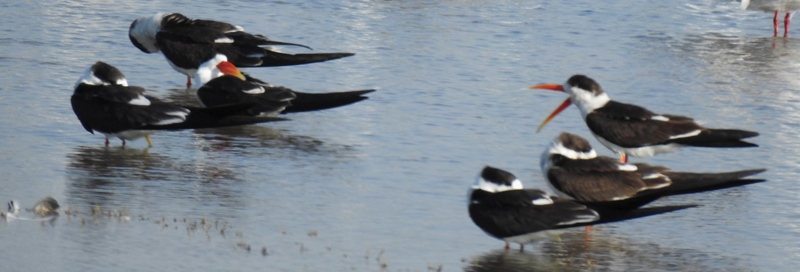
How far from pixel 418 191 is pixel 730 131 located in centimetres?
171

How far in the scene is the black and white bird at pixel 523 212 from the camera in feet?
17.7

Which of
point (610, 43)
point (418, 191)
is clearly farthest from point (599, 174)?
point (610, 43)

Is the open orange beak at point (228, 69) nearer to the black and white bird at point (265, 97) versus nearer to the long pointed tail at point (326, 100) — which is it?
the black and white bird at point (265, 97)

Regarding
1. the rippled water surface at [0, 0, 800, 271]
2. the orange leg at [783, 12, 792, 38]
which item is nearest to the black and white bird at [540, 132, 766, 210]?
the rippled water surface at [0, 0, 800, 271]

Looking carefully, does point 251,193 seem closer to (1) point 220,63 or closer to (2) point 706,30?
(1) point 220,63

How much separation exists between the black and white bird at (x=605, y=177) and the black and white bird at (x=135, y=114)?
1.78 metres

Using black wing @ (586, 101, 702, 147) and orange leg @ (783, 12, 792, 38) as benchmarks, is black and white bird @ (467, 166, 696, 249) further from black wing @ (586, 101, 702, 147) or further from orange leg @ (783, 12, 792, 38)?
orange leg @ (783, 12, 792, 38)

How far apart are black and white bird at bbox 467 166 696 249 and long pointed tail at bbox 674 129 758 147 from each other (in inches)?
61.8

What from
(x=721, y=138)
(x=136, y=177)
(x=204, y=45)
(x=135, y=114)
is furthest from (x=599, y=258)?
(x=204, y=45)

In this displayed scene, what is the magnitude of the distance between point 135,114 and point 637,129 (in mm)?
2644

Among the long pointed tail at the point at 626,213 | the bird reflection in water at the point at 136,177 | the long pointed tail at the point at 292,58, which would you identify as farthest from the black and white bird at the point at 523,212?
the long pointed tail at the point at 292,58

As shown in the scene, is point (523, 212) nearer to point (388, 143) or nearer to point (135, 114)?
point (388, 143)

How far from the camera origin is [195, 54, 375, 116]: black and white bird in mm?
8156

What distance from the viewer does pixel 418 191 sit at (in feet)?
21.2
